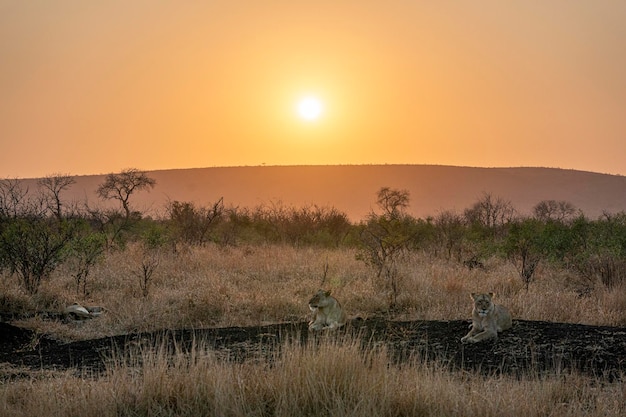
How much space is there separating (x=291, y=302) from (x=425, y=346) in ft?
13.0

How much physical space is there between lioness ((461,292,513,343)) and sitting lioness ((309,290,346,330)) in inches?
77.1

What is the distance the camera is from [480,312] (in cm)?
857

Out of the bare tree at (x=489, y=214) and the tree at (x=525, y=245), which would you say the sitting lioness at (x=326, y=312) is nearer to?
the tree at (x=525, y=245)

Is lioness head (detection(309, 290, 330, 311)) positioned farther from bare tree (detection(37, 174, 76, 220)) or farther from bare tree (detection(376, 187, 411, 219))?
bare tree (detection(376, 187, 411, 219))

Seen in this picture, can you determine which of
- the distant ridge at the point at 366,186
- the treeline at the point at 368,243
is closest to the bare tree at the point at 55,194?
the treeline at the point at 368,243

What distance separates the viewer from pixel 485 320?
28.2ft

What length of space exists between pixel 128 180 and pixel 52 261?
81.4ft

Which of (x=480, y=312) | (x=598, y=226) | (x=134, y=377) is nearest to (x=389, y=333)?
(x=480, y=312)

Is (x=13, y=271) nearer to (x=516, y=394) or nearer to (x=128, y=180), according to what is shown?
(x=516, y=394)

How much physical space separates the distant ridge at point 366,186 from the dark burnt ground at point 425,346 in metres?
90.6

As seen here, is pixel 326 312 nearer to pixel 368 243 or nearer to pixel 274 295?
pixel 274 295

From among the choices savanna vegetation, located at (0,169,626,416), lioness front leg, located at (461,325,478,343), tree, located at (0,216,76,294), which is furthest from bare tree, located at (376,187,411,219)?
lioness front leg, located at (461,325,478,343)

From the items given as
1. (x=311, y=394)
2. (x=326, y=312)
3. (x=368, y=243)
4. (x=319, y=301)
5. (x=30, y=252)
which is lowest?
(x=311, y=394)

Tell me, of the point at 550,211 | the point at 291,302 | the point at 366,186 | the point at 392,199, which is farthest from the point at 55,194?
the point at 366,186
